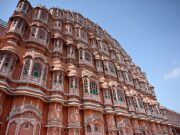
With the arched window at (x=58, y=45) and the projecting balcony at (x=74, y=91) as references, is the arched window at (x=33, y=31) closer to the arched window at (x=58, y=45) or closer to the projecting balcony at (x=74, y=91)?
the arched window at (x=58, y=45)

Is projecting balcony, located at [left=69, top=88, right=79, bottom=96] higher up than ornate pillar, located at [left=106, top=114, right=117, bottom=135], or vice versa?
projecting balcony, located at [left=69, top=88, right=79, bottom=96]

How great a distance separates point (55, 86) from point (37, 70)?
2.20 metres

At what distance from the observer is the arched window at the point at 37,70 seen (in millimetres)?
11180

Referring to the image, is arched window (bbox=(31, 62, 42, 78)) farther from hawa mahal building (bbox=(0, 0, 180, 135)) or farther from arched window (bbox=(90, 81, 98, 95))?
arched window (bbox=(90, 81, 98, 95))

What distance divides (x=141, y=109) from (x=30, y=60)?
57.4ft

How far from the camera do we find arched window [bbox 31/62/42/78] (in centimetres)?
1118

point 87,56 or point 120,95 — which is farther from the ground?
point 87,56

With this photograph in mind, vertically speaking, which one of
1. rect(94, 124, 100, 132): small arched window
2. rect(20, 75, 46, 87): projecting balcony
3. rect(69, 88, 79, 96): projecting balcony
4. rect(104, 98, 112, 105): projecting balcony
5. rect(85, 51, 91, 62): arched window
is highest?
rect(85, 51, 91, 62): arched window

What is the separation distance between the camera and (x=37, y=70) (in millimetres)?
11469

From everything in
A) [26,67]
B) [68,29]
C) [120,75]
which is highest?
[68,29]

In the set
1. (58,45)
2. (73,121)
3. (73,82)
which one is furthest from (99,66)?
(73,121)

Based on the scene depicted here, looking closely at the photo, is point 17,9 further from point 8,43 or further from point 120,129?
point 120,129

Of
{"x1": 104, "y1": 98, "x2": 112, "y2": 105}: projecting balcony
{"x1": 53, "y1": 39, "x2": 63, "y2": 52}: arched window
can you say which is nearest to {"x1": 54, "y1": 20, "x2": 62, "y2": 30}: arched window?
{"x1": 53, "y1": 39, "x2": 63, "y2": 52}: arched window

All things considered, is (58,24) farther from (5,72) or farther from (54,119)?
(54,119)
